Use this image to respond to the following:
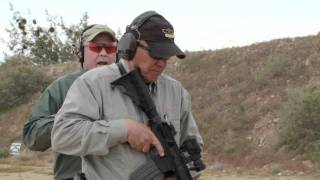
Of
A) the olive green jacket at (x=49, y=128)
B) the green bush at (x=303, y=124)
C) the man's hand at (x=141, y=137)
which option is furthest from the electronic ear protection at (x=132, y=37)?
the green bush at (x=303, y=124)

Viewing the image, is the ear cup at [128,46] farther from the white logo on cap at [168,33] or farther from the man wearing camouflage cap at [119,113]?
the white logo on cap at [168,33]

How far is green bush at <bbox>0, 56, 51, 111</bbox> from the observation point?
35.2 meters

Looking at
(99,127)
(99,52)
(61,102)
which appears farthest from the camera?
(99,52)

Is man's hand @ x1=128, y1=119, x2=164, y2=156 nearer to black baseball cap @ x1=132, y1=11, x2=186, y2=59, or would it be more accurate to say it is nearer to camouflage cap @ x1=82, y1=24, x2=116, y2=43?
black baseball cap @ x1=132, y1=11, x2=186, y2=59

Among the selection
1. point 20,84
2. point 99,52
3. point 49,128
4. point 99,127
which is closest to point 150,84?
point 99,127

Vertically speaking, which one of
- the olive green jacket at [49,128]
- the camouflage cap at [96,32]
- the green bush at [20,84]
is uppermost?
the camouflage cap at [96,32]

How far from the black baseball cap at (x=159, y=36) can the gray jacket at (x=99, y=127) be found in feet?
0.51

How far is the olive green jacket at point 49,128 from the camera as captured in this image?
362 centimetres

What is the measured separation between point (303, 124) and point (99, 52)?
1779 cm

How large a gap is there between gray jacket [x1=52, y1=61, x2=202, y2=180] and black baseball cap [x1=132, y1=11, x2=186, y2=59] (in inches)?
6.2

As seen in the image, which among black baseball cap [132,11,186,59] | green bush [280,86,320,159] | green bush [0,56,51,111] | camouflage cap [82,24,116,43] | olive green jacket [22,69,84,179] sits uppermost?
black baseball cap [132,11,186,59]

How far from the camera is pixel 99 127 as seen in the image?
262cm

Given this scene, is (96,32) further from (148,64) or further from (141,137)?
(141,137)

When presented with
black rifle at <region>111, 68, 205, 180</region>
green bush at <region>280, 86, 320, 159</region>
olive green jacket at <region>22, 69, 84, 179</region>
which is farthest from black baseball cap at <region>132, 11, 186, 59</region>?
green bush at <region>280, 86, 320, 159</region>
